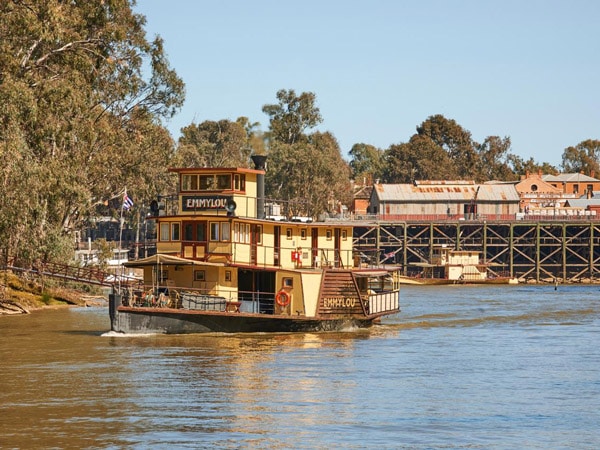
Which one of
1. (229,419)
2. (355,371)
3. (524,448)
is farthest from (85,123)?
(524,448)

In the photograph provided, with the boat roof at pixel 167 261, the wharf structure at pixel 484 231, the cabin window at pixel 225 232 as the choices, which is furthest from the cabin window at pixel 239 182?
the wharf structure at pixel 484 231

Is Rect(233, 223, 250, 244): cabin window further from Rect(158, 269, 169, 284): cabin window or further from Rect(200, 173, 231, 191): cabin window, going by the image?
Rect(158, 269, 169, 284): cabin window

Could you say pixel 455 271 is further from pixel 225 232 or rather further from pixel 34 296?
pixel 225 232

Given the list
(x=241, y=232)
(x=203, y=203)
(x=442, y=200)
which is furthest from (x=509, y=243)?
(x=203, y=203)

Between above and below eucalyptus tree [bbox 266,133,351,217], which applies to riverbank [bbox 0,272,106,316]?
below

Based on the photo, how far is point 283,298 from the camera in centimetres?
4638

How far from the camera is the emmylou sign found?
1817 inches

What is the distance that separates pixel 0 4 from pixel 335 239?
753 inches

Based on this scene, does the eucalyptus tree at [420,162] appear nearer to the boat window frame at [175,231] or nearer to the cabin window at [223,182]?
the cabin window at [223,182]

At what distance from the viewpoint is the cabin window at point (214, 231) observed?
45.4 m

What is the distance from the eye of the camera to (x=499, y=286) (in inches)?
4444

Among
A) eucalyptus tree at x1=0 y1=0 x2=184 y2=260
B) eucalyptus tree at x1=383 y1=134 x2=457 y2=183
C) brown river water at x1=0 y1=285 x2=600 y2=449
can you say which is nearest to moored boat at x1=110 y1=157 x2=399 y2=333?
brown river water at x1=0 y1=285 x2=600 y2=449

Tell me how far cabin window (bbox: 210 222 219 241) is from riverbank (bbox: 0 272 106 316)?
584 inches

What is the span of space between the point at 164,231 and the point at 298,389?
51.9 ft
